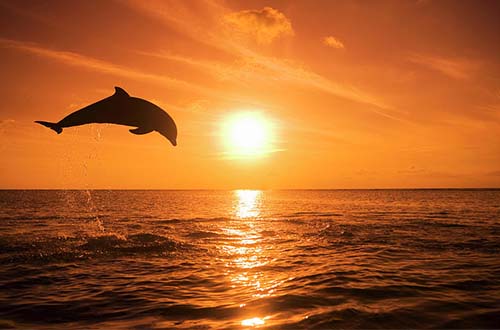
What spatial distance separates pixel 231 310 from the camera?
308 inches

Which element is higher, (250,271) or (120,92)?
(120,92)

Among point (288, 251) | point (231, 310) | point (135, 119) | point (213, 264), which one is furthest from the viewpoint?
point (288, 251)

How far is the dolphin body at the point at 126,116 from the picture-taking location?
9.04 meters

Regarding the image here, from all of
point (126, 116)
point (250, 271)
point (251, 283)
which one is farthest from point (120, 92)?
point (250, 271)

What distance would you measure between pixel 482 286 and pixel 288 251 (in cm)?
721

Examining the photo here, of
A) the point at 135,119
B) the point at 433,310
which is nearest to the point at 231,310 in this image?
the point at 433,310

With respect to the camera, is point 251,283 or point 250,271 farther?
point 250,271

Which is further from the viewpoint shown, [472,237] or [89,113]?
[472,237]

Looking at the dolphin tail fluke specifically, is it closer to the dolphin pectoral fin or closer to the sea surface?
the dolphin pectoral fin

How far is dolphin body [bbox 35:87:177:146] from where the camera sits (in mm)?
9039

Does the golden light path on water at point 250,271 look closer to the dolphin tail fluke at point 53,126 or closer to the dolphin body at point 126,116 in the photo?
the dolphin body at point 126,116

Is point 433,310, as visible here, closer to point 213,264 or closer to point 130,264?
point 213,264

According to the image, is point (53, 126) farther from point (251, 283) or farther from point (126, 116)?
point (251, 283)

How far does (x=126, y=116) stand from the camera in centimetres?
909
